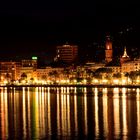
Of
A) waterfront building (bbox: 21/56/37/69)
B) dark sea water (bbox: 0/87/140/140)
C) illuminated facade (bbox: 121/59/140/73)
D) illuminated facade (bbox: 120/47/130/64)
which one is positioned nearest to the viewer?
dark sea water (bbox: 0/87/140/140)

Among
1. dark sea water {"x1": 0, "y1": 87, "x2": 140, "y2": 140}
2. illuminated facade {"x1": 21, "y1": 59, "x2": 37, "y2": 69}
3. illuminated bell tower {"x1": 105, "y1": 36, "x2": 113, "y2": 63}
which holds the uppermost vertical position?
illuminated bell tower {"x1": 105, "y1": 36, "x2": 113, "y2": 63}

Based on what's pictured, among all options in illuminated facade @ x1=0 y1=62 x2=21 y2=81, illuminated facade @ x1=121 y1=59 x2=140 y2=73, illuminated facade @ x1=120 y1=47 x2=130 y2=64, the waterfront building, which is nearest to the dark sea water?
illuminated facade @ x1=121 y1=59 x2=140 y2=73

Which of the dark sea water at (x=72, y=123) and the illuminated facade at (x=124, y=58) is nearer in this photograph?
the dark sea water at (x=72, y=123)

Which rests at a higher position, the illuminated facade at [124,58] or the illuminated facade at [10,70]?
the illuminated facade at [124,58]

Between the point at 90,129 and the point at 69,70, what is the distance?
317ft

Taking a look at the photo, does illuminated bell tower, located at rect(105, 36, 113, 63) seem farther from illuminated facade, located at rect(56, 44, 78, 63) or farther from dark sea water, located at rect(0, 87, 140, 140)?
dark sea water, located at rect(0, 87, 140, 140)

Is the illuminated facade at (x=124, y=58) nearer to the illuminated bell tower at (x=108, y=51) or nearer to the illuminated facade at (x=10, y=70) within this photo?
the illuminated bell tower at (x=108, y=51)

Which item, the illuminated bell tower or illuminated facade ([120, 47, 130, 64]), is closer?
illuminated facade ([120, 47, 130, 64])

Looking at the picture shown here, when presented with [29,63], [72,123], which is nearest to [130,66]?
[29,63]

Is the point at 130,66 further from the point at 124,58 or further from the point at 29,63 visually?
the point at 29,63

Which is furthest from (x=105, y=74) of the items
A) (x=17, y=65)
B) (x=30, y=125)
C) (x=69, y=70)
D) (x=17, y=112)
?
(x=30, y=125)

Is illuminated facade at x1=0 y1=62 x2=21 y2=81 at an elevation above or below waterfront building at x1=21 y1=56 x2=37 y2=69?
below

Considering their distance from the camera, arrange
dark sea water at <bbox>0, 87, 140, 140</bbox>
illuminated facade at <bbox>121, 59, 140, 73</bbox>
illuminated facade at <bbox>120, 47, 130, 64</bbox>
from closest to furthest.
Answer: dark sea water at <bbox>0, 87, 140, 140</bbox>, illuminated facade at <bbox>121, 59, 140, 73</bbox>, illuminated facade at <bbox>120, 47, 130, 64</bbox>

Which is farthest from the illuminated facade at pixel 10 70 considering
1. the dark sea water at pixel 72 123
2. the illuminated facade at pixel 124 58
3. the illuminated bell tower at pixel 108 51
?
the dark sea water at pixel 72 123
